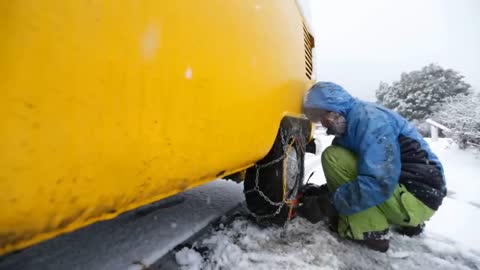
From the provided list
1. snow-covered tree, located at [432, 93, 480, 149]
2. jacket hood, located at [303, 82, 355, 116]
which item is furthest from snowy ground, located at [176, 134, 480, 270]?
snow-covered tree, located at [432, 93, 480, 149]

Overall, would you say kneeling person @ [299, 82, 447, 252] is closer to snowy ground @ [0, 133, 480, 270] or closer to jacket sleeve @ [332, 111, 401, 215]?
jacket sleeve @ [332, 111, 401, 215]

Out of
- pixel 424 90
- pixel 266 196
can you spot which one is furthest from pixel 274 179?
pixel 424 90

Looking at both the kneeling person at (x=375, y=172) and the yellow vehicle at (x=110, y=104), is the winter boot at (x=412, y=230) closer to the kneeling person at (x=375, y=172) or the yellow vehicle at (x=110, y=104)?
the kneeling person at (x=375, y=172)

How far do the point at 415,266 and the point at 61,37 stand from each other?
1.79 metres

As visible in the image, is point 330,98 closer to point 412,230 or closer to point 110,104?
point 412,230

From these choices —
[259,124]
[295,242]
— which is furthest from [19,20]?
[295,242]

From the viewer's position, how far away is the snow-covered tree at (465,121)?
7965 millimetres

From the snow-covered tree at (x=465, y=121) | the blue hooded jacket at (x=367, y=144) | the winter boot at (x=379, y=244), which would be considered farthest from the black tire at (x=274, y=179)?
the snow-covered tree at (x=465, y=121)

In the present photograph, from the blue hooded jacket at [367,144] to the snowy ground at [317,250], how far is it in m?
0.24

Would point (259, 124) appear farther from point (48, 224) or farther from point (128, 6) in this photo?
point (48, 224)

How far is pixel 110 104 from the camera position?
648 mm

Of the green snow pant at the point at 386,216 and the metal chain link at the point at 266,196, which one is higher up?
the metal chain link at the point at 266,196

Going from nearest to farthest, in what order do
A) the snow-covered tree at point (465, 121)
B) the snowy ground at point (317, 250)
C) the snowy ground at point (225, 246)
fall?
the snowy ground at point (225, 246)
the snowy ground at point (317, 250)
the snow-covered tree at point (465, 121)

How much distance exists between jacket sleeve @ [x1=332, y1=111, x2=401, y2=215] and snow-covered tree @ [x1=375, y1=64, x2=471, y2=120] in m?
20.8
